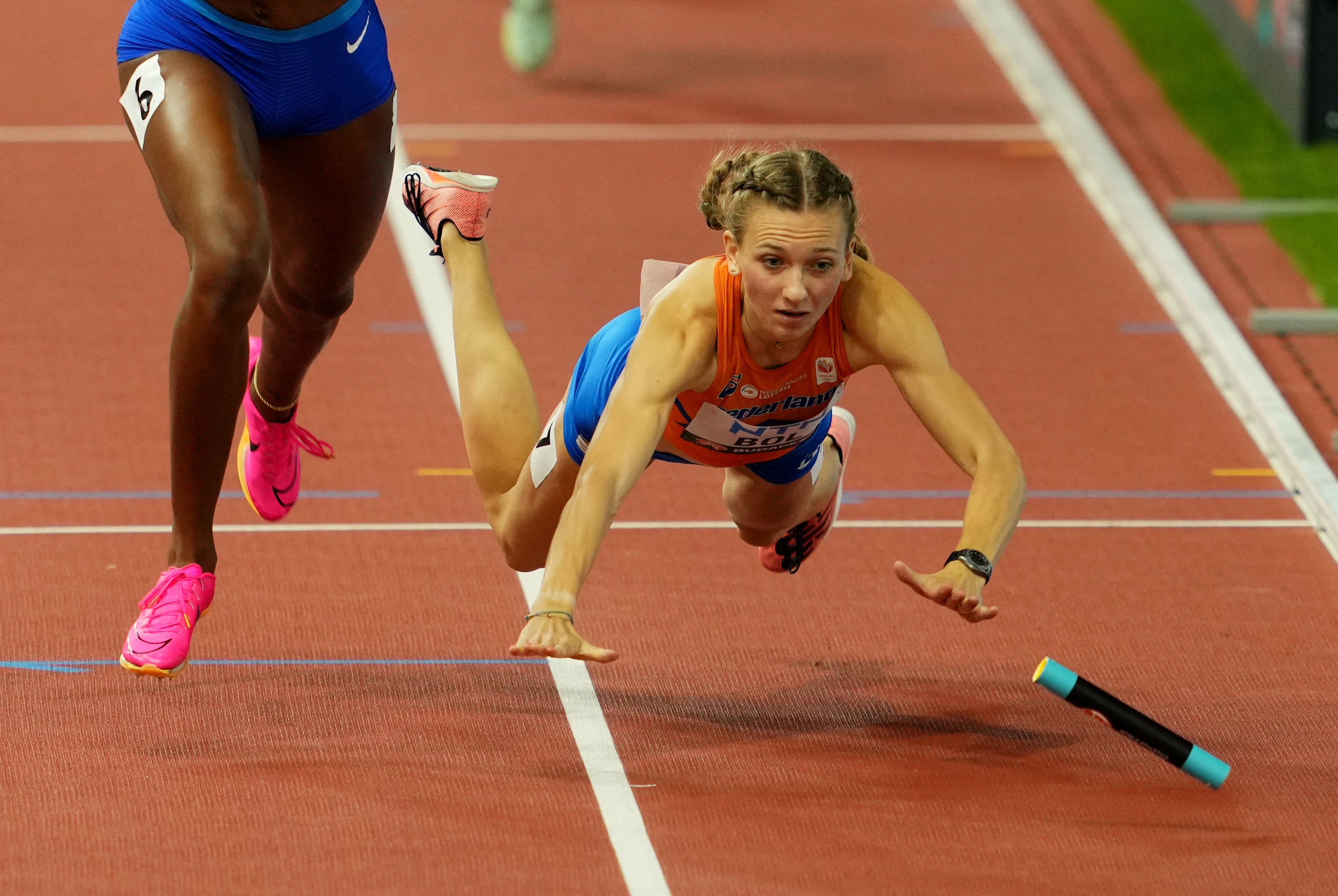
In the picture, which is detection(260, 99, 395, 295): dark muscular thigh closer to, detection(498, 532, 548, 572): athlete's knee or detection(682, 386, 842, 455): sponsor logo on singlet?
detection(498, 532, 548, 572): athlete's knee

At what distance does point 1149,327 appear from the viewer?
7363 mm

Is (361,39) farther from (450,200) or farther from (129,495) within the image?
(129,495)

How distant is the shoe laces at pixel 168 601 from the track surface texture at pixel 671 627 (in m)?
0.27

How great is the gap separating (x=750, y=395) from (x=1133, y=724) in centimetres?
99

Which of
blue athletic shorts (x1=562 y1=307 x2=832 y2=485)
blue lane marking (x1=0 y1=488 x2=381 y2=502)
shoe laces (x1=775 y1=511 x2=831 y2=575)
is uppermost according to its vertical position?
blue athletic shorts (x1=562 y1=307 x2=832 y2=485)

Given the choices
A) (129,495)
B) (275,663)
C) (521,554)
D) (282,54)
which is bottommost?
(129,495)

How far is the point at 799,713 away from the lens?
175 inches

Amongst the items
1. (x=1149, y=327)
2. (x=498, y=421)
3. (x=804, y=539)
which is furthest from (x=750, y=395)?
(x=1149, y=327)

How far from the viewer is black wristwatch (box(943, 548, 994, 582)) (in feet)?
12.1

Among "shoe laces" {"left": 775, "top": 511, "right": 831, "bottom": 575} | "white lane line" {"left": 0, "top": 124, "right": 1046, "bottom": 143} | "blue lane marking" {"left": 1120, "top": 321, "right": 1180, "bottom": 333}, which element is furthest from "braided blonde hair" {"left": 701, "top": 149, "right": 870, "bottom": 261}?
"white lane line" {"left": 0, "top": 124, "right": 1046, "bottom": 143}

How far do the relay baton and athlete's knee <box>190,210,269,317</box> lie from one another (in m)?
1.67

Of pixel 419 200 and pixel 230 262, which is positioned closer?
pixel 230 262

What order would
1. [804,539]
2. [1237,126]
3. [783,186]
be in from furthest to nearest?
[1237,126] < [804,539] < [783,186]

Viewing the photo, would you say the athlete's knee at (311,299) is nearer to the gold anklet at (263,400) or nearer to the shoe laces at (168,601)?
the gold anklet at (263,400)
